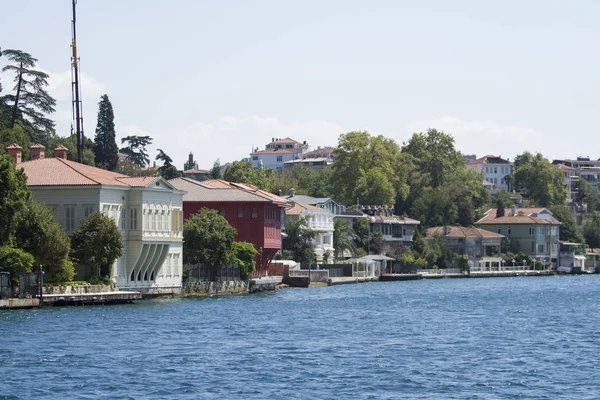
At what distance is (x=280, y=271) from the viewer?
346 feet

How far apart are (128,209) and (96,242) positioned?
608 cm

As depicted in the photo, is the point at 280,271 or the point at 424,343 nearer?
the point at 424,343

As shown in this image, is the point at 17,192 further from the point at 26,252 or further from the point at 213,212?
the point at 213,212

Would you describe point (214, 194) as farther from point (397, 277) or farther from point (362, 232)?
point (362, 232)

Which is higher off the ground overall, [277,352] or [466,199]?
[466,199]

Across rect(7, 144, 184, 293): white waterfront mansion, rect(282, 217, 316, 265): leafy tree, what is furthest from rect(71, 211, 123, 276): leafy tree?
rect(282, 217, 316, 265): leafy tree

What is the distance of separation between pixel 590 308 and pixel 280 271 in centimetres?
3335

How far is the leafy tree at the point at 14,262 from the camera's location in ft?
206

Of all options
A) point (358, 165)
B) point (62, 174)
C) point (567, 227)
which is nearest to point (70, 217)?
point (62, 174)

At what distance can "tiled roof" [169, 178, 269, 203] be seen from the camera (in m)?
98.1

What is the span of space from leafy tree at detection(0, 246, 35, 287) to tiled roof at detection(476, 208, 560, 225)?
10883 cm

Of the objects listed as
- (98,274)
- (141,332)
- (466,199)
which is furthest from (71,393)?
(466,199)

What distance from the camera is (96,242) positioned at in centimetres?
7200

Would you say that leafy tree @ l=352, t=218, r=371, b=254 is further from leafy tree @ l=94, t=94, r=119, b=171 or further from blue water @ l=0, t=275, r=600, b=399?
blue water @ l=0, t=275, r=600, b=399
